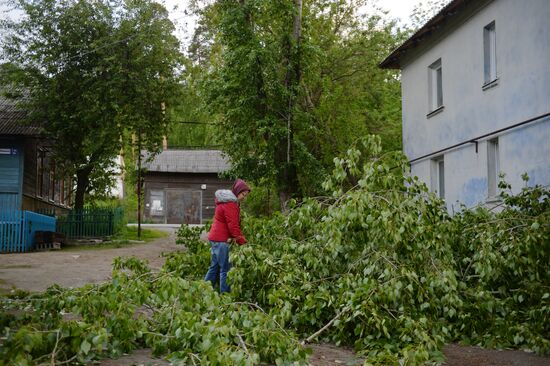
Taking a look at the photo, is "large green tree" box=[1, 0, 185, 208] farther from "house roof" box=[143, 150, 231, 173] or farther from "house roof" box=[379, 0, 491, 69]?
"house roof" box=[143, 150, 231, 173]

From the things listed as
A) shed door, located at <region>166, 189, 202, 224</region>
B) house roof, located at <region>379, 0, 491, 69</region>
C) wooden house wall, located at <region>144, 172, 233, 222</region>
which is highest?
house roof, located at <region>379, 0, 491, 69</region>

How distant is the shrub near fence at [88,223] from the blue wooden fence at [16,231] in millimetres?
2863

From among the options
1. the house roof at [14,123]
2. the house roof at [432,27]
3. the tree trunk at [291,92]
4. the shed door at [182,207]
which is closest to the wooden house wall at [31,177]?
the house roof at [14,123]

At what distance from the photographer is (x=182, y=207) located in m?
36.6

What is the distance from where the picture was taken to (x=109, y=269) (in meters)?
12.5

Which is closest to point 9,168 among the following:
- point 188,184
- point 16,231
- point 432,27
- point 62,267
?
point 16,231

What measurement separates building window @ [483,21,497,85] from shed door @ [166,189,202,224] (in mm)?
25642

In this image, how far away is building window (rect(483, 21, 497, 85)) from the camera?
12.8m

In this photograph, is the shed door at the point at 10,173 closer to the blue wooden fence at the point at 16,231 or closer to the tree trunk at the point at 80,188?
the blue wooden fence at the point at 16,231

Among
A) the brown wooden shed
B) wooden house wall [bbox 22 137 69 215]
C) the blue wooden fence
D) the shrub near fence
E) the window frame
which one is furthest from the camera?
the brown wooden shed

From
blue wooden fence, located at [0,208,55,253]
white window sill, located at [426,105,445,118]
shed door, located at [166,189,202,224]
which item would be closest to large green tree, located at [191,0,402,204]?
white window sill, located at [426,105,445,118]

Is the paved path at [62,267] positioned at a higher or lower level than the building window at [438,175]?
lower

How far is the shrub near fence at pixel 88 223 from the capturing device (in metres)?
20.8

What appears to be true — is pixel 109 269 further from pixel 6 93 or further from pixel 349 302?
pixel 6 93
